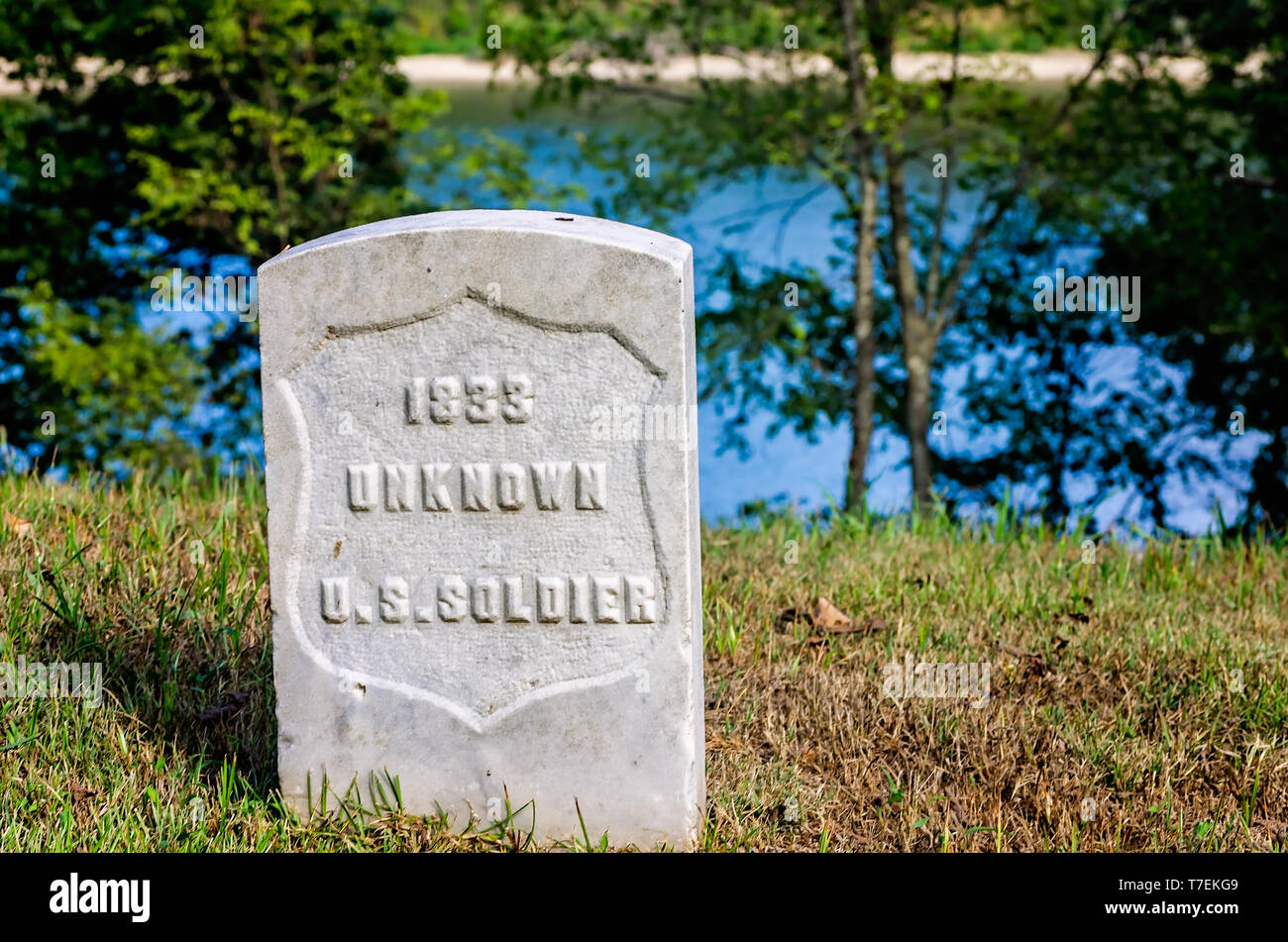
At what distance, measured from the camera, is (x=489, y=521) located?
11.0 feet

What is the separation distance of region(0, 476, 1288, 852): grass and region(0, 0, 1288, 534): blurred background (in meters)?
4.89

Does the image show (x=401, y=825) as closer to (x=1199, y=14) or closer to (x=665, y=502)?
(x=665, y=502)

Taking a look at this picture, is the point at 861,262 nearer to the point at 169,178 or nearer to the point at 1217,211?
the point at 1217,211

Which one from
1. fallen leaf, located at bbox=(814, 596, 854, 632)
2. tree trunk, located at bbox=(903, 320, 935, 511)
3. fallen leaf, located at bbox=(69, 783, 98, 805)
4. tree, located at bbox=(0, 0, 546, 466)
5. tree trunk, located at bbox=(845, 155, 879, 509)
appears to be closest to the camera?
fallen leaf, located at bbox=(69, 783, 98, 805)

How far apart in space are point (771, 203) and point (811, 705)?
8283 mm

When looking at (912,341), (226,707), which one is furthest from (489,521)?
(912,341)

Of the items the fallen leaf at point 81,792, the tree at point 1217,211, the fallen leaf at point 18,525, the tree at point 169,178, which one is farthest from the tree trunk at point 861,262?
the fallen leaf at point 81,792

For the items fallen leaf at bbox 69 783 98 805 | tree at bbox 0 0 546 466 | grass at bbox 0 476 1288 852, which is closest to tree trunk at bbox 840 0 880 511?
tree at bbox 0 0 546 466

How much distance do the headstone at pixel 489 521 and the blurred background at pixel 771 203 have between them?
6.65 m

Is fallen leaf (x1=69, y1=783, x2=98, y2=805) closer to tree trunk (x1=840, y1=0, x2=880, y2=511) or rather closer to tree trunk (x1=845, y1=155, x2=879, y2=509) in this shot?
tree trunk (x1=840, y1=0, x2=880, y2=511)

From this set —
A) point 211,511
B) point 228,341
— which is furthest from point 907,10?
point 211,511

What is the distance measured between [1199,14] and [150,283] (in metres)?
8.70

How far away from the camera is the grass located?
3.41 metres

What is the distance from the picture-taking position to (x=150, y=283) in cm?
1034
